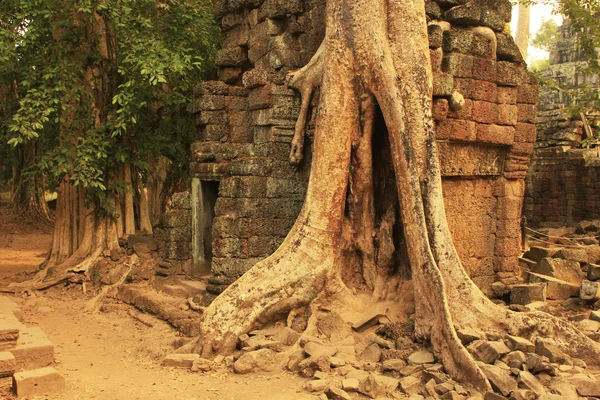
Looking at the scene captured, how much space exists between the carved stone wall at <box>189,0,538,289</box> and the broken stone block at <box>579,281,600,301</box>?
796mm

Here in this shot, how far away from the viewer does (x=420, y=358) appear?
4.76 metres

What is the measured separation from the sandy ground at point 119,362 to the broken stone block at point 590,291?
294 centimetres

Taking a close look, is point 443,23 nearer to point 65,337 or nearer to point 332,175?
point 332,175

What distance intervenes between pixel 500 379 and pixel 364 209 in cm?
205

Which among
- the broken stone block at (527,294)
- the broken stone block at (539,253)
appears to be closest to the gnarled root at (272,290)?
the broken stone block at (527,294)

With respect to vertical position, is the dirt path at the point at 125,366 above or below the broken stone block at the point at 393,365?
below

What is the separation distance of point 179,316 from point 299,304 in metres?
1.66

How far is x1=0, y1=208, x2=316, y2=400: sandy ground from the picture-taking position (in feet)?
15.0

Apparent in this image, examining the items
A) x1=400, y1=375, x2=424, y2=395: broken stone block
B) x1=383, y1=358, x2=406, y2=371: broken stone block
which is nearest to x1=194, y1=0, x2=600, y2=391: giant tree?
x1=383, y1=358, x2=406, y2=371: broken stone block

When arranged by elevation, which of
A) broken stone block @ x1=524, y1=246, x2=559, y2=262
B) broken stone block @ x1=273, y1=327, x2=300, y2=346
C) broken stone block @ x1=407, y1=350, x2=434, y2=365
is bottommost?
broken stone block @ x1=407, y1=350, x2=434, y2=365

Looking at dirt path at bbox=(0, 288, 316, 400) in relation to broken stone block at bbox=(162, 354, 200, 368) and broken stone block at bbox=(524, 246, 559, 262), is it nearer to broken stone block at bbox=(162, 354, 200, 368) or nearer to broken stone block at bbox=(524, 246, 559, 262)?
broken stone block at bbox=(162, 354, 200, 368)

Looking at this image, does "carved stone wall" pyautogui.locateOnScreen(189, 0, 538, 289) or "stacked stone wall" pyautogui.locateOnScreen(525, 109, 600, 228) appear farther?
"stacked stone wall" pyautogui.locateOnScreen(525, 109, 600, 228)

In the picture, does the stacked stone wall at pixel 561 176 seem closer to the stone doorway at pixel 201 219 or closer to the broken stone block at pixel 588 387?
the stone doorway at pixel 201 219

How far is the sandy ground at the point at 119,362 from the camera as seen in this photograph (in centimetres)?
458
